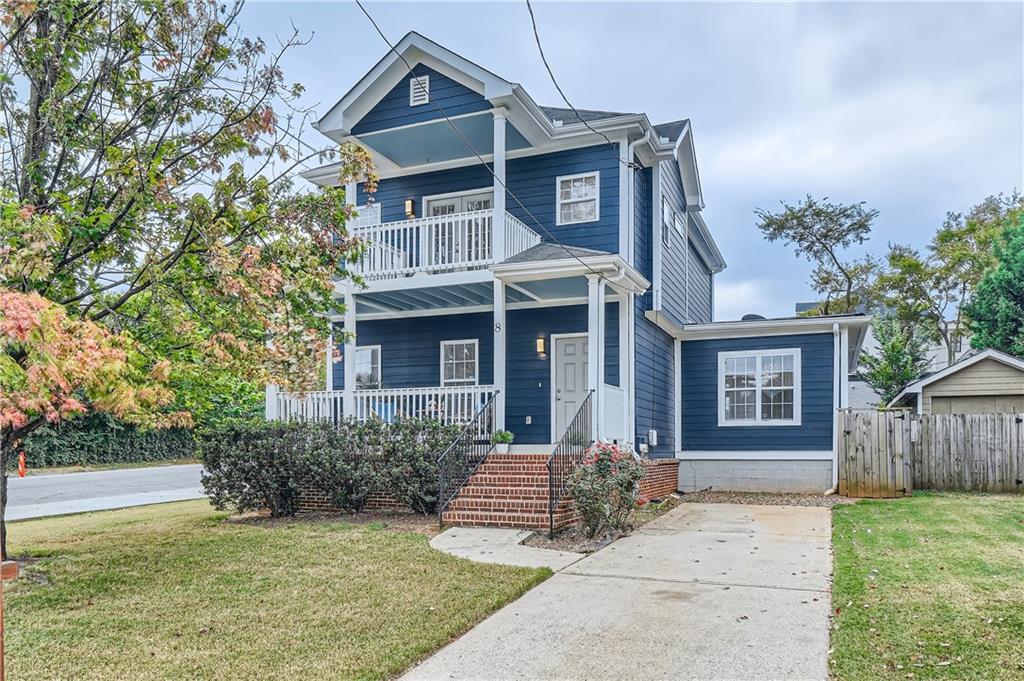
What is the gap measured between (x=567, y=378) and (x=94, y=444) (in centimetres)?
1592

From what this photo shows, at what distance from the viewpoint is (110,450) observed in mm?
22234

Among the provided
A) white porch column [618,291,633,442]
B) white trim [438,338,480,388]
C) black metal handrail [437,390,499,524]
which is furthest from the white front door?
black metal handrail [437,390,499,524]

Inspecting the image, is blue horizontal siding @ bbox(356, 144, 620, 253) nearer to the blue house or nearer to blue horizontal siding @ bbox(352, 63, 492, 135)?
the blue house

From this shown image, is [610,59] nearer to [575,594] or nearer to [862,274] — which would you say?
[575,594]

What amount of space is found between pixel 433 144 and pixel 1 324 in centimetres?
1049

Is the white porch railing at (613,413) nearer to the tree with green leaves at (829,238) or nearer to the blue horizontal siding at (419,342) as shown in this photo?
the blue horizontal siding at (419,342)

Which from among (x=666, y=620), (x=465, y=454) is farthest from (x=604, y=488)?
(x=666, y=620)

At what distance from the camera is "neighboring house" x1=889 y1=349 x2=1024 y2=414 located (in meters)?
16.0

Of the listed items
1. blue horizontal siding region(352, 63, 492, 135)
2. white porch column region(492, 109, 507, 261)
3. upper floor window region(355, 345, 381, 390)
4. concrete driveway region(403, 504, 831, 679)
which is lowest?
concrete driveway region(403, 504, 831, 679)

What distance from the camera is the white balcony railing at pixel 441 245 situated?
1226 centimetres

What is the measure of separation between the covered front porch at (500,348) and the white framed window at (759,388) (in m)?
3.61

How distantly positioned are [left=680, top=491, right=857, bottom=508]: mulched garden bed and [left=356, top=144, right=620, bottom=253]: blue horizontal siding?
200 inches

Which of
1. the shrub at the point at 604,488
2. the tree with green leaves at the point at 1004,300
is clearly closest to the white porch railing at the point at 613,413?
the shrub at the point at 604,488

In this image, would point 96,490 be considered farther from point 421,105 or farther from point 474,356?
point 421,105
